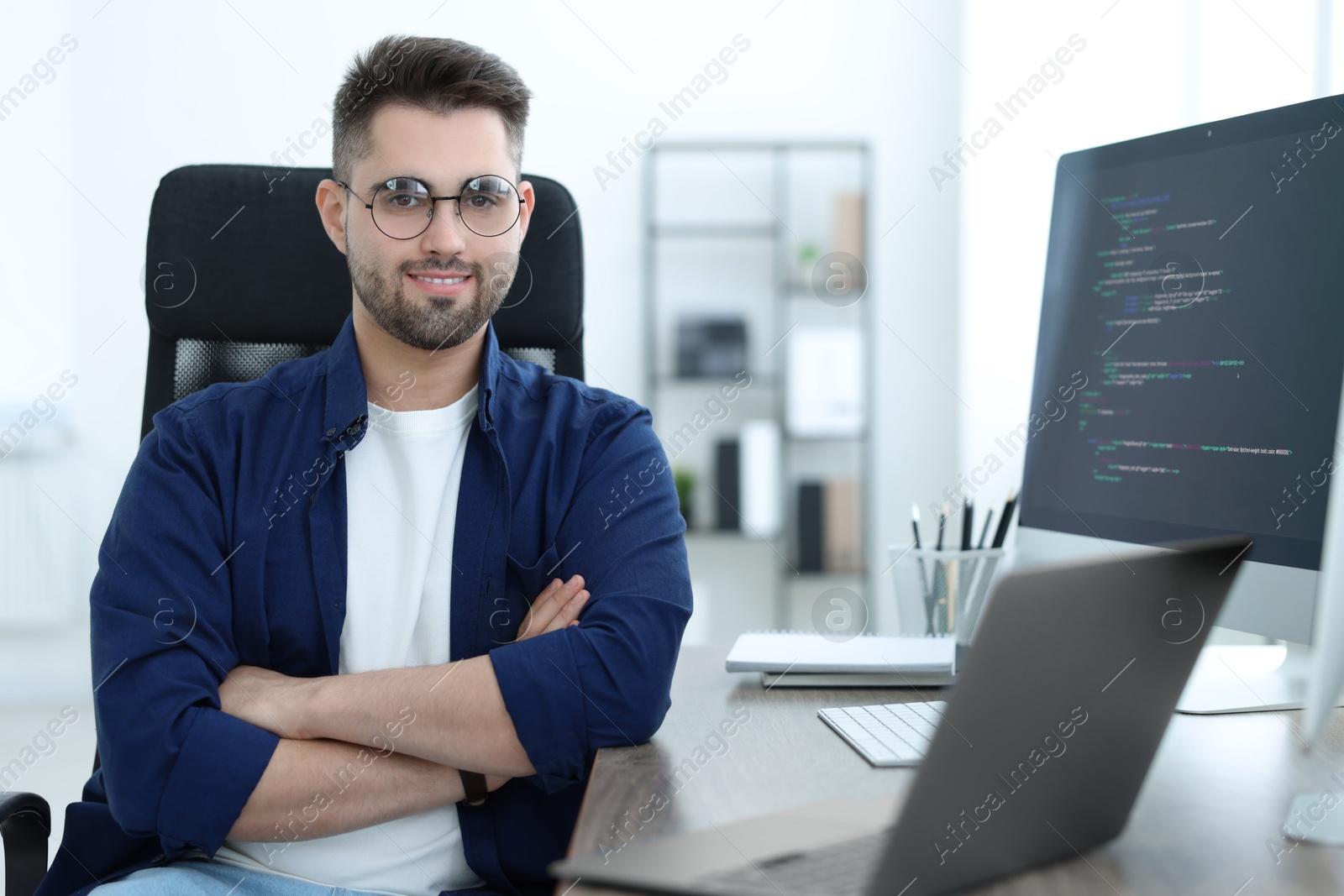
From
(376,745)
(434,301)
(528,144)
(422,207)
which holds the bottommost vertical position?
(376,745)

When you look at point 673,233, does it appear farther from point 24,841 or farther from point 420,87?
point 24,841

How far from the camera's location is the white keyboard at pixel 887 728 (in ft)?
2.76

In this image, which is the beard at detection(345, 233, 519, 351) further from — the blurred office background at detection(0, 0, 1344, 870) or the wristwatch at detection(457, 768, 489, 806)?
the blurred office background at detection(0, 0, 1344, 870)

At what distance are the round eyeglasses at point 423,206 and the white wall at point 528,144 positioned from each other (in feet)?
7.17

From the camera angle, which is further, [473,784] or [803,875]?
[473,784]

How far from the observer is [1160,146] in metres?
1.08

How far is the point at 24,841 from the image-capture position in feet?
3.16

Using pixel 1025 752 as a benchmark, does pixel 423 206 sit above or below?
above

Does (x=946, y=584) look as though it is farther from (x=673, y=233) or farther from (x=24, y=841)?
(x=673, y=233)

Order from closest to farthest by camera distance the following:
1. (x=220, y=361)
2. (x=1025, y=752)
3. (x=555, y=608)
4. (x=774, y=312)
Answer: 1. (x=1025, y=752)
2. (x=555, y=608)
3. (x=220, y=361)
4. (x=774, y=312)

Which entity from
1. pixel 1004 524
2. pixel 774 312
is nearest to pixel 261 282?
pixel 1004 524

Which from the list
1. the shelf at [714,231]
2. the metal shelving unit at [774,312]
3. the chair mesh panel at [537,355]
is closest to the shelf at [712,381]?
the metal shelving unit at [774,312]

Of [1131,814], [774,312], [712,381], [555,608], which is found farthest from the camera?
[774,312]

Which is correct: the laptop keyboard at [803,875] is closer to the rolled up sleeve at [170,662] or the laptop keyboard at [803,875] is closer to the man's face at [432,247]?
the rolled up sleeve at [170,662]
